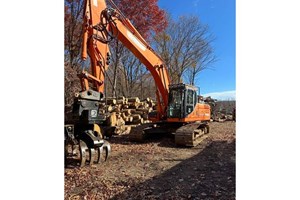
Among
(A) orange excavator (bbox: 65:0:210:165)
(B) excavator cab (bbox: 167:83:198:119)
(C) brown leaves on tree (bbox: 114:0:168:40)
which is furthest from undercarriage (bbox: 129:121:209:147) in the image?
(C) brown leaves on tree (bbox: 114:0:168:40)

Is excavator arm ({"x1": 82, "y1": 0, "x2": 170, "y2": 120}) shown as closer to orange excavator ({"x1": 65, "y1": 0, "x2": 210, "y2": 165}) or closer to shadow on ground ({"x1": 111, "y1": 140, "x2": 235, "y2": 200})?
orange excavator ({"x1": 65, "y1": 0, "x2": 210, "y2": 165})

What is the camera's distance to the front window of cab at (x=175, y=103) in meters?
3.70

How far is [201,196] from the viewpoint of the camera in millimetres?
1603

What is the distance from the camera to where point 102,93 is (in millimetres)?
2572

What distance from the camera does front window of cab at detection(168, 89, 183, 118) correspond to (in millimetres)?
3702

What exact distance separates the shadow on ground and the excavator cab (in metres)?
1.14

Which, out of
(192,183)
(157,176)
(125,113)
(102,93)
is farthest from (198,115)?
(192,183)

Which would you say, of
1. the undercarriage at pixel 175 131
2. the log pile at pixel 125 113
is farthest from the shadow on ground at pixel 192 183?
the log pile at pixel 125 113

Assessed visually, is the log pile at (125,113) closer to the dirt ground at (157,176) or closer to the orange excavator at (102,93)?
the orange excavator at (102,93)

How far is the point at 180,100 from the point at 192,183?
1903mm
